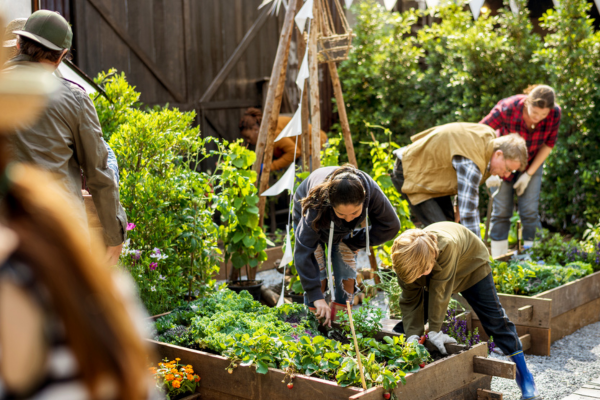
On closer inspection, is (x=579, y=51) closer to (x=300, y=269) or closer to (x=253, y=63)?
(x=253, y=63)

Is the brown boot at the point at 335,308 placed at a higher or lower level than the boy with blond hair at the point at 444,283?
lower

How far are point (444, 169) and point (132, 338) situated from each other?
3905 millimetres

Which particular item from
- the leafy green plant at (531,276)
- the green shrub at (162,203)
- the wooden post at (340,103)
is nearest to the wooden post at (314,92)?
the wooden post at (340,103)

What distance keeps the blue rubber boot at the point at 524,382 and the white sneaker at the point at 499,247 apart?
7.58 feet

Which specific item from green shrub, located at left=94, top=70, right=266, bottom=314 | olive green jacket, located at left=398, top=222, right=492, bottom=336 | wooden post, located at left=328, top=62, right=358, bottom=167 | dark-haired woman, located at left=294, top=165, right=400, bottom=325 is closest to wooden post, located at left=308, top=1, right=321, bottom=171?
wooden post, located at left=328, top=62, right=358, bottom=167

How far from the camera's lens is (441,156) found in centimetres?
414

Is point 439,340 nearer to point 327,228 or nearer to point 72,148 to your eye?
point 327,228

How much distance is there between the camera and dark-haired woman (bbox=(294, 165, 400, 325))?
285cm

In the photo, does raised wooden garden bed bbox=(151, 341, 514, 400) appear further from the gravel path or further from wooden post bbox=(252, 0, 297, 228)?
wooden post bbox=(252, 0, 297, 228)

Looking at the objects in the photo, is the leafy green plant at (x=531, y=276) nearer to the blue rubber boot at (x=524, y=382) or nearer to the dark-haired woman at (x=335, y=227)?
the blue rubber boot at (x=524, y=382)

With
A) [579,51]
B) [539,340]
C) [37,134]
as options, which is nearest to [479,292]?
[539,340]

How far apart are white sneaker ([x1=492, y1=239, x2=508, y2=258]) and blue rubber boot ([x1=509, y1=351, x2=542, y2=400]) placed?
2.31 metres

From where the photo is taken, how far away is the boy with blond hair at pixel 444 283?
271 cm

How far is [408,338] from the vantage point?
2.86 meters
